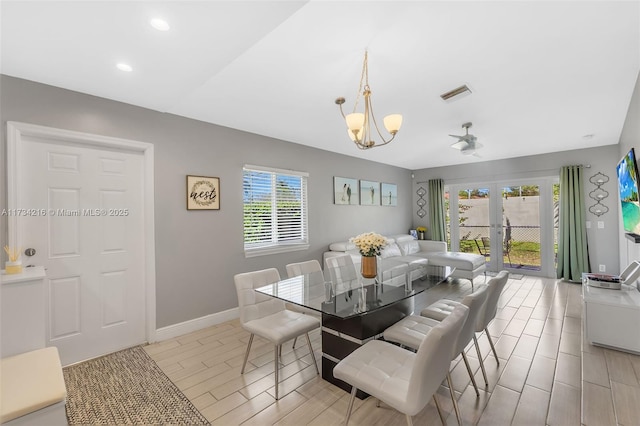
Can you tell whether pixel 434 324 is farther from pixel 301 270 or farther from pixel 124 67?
pixel 124 67

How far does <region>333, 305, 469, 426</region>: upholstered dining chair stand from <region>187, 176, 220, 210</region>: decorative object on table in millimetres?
2464

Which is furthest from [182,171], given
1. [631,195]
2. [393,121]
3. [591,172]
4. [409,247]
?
Result: [591,172]

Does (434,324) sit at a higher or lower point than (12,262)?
lower

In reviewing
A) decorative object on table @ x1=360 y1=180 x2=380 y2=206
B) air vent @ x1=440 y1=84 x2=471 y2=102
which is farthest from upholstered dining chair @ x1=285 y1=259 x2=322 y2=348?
decorative object on table @ x1=360 y1=180 x2=380 y2=206

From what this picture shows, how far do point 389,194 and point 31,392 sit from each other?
6.04 metres

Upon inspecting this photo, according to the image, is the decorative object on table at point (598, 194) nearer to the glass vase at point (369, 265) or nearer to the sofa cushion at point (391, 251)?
the sofa cushion at point (391, 251)

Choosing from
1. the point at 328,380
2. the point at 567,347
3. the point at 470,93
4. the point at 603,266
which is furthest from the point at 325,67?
the point at 603,266

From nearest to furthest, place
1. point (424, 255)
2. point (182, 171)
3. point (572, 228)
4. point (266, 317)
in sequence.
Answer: point (266, 317)
point (182, 171)
point (572, 228)
point (424, 255)

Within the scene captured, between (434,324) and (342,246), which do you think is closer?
(434,324)

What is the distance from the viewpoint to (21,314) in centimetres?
187

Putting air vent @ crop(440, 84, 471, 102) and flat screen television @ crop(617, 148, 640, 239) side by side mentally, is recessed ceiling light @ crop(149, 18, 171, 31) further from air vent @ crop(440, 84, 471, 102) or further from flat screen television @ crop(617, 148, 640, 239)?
flat screen television @ crop(617, 148, 640, 239)

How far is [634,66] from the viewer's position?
2549 mm

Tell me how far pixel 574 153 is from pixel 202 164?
20.9 ft

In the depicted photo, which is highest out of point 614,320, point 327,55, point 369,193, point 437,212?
point 327,55
